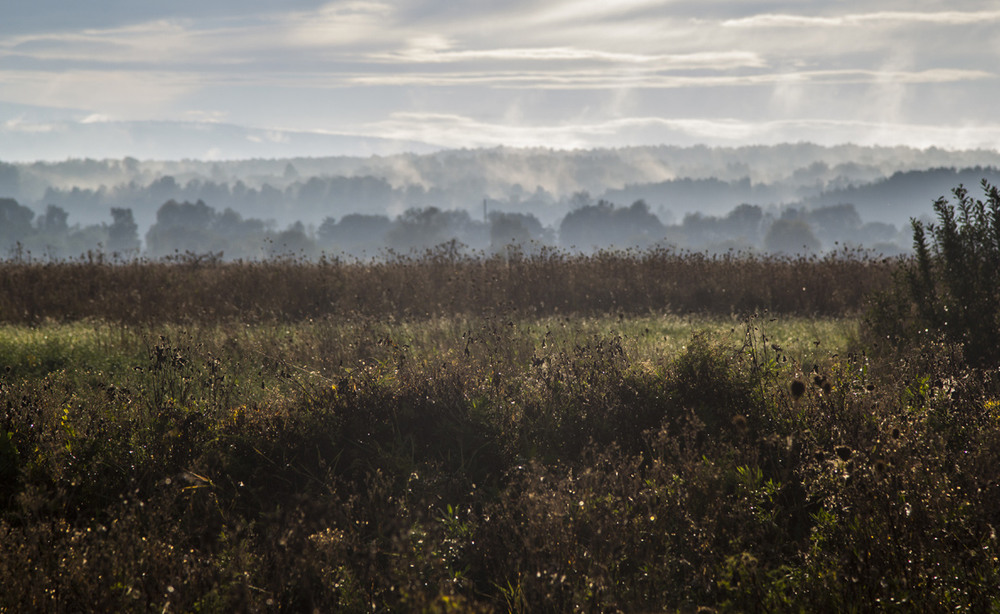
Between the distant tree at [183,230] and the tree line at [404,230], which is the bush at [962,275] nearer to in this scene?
the tree line at [404,230]

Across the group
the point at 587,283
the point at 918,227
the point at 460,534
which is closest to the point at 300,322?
the point at 587,283

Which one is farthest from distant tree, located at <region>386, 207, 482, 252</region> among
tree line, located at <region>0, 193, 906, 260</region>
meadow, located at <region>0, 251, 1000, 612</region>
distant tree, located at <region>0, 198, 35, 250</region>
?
meadow, located at <region>0, 251, 1000, 612</region>

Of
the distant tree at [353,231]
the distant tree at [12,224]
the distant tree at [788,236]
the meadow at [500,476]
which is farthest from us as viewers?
the distant tree at [353,231]

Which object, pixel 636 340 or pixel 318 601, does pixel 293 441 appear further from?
pixel 636 340

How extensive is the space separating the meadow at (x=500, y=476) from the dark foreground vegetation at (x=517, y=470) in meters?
0.02

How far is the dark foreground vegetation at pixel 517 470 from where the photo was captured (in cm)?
361

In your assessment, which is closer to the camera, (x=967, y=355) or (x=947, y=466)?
(x=947, y=466)

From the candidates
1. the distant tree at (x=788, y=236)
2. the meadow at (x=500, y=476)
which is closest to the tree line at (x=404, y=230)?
the distant tree at (x=788, y=236)

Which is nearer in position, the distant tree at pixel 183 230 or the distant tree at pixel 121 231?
the distant tree at pixel 121 231

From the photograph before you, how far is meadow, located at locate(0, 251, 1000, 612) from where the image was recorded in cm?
359

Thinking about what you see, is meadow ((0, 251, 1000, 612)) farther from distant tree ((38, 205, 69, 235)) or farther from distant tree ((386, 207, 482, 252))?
distant tree ((38, 205, 69, 235))

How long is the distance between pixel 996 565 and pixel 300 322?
10.5 meters

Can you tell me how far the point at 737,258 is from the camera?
15.9m

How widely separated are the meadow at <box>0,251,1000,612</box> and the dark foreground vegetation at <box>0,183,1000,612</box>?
0.08 ft
